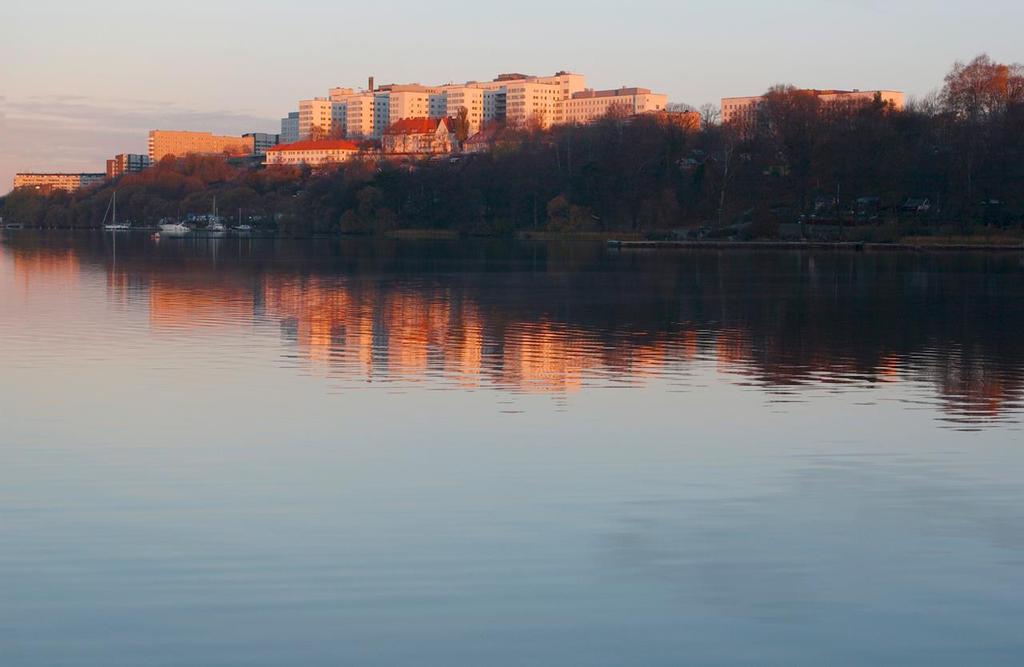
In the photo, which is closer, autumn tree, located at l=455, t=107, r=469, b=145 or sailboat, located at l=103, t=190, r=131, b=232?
sailboat, located at l=103, t=190, r=131, b=232

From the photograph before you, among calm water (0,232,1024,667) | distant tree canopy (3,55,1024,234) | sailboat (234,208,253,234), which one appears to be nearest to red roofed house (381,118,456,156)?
distant tree canopy (3,55,1024,234)

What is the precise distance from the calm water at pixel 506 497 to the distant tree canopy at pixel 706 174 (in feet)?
215

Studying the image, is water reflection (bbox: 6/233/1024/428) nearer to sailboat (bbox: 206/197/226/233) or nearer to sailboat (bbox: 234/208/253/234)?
Answer: sailboat (bbox: 206/197/226/233)

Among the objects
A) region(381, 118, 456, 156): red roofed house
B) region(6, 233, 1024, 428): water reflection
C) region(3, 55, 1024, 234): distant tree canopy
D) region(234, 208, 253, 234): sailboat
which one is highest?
region(381, 118, 456, 156): red roofed house

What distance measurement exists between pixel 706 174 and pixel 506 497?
9554cm

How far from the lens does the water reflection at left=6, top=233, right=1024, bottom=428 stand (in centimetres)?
1775

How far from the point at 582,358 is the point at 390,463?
8587 mm

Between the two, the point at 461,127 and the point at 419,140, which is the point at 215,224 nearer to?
the point at 419,140

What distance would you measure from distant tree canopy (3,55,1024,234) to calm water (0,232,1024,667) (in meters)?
65.6

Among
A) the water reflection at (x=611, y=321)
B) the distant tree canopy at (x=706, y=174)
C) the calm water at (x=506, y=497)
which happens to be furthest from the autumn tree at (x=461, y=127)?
the calm water at (x=506, y=497)

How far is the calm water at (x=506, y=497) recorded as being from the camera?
702 centimetres

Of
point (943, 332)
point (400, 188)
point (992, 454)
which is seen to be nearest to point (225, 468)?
point (992, 454)

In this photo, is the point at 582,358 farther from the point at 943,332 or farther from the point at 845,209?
the point at 845,209

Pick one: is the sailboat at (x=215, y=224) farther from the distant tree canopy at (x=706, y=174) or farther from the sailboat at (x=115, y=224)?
the sailboat at (x=115, y=224)
